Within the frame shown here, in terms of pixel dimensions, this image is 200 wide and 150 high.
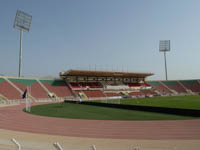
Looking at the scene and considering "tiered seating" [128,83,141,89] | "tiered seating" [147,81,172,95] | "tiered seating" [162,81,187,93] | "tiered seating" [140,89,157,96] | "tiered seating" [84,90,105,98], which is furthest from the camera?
"tiered seating" [162,81,187,93]

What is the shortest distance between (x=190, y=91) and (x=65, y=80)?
166 feet

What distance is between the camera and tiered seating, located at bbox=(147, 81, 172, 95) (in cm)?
6507

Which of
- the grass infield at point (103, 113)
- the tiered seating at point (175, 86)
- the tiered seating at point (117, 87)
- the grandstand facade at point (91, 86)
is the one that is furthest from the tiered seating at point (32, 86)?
the tiered seating at point (175, 86)

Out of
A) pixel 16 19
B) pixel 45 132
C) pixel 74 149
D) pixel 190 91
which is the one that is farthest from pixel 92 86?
pixel 74 149

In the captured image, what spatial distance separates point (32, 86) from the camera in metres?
45.0

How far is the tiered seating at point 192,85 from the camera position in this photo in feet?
216

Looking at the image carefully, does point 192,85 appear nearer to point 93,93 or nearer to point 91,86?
point 91,86

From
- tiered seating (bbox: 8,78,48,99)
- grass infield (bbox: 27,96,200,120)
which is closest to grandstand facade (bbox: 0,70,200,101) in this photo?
tiered seating (bbox: 8,78,48,99)

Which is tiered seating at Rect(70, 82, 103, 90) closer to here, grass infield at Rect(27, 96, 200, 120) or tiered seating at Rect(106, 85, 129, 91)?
tiered seating at Rect(106, 85, 129, 91)

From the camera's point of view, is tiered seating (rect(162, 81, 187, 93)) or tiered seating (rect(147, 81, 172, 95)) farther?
tiered seating (rect(162, 81, 187, 93))

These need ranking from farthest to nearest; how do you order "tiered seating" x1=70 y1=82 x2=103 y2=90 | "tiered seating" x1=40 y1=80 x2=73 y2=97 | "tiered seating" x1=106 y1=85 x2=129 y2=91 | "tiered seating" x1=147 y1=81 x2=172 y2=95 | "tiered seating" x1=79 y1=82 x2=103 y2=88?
"tiered seating" x1=147 y1=81 x2=172 y2=95, "tiered seating" x1=106 y1=85 x2=129 y2=91, "tiered seating" x1=79 y1=82 x2=103 y2=88, "tiered seating" x1=70 y1=82 x2=103 y2=90, "tiered seating" x1=40 y1=80 x2=73 y2=97

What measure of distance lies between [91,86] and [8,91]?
26762 mm

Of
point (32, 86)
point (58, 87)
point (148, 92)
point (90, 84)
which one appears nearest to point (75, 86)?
point (58, 87)

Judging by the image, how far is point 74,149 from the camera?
6.69 metres
